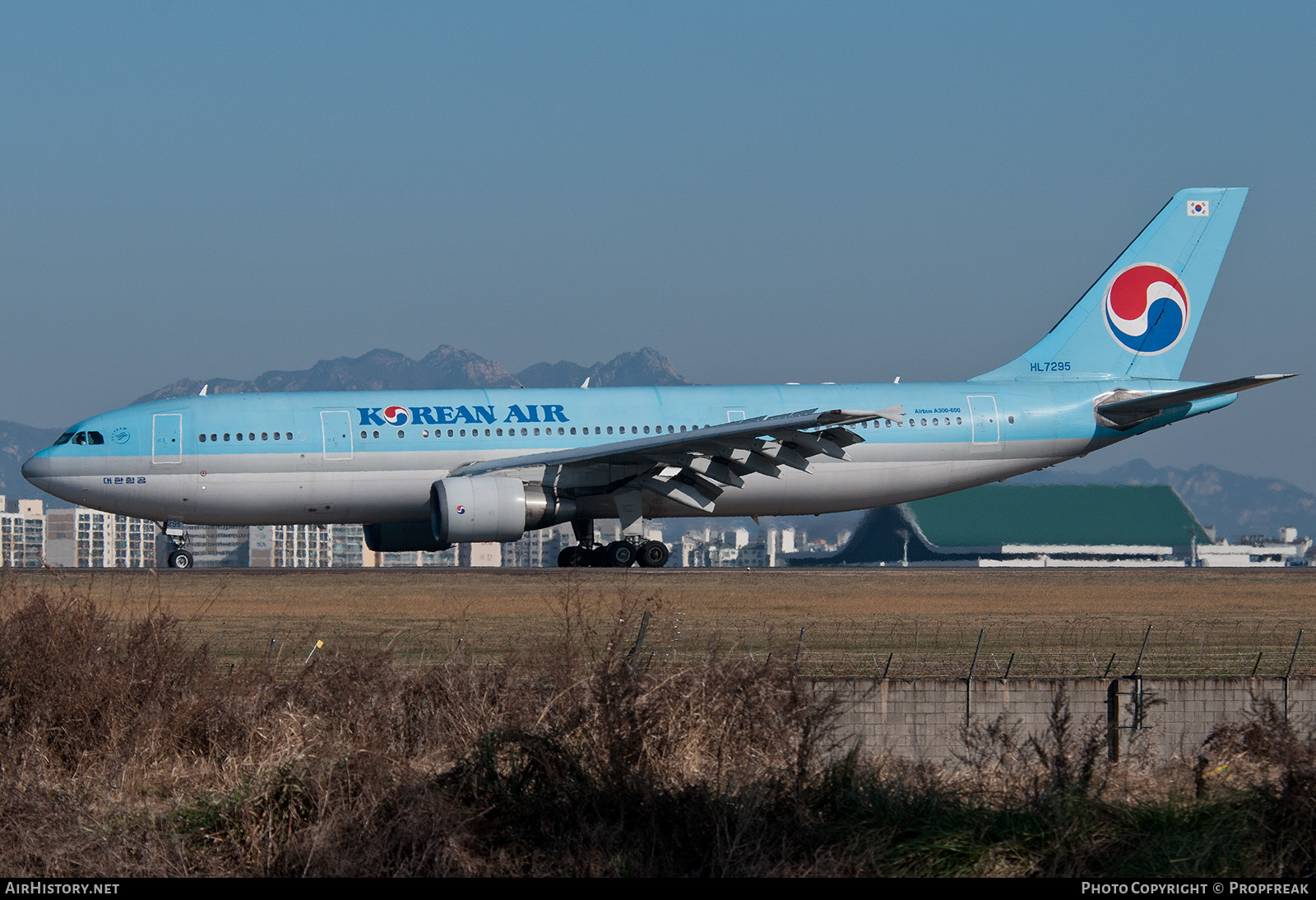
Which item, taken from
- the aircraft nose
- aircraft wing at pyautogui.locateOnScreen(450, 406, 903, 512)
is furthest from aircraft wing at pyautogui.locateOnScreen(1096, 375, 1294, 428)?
the aircraft nose

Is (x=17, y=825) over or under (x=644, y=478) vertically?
under

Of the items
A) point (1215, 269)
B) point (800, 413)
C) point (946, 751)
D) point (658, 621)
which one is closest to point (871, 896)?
point (946, 751)

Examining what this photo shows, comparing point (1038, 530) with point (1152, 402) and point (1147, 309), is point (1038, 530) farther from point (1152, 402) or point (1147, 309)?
point (1152, 402)

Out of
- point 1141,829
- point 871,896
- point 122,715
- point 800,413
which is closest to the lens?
point 871,896

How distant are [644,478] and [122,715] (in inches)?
704

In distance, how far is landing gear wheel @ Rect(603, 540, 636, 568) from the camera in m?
32.2

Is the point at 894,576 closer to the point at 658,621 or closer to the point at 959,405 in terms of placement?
the point at 959,405

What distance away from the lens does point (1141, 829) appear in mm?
11227

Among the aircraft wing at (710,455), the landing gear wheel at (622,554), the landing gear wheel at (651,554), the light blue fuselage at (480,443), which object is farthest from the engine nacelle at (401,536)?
the landing gear wheel at (651,554)

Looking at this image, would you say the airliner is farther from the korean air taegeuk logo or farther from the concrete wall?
the concrete wall

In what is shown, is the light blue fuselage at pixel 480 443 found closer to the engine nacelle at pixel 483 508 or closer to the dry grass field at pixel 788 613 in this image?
the engine nacelle at pixel 483 508

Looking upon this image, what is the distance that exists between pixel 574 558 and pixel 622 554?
4.79 ft

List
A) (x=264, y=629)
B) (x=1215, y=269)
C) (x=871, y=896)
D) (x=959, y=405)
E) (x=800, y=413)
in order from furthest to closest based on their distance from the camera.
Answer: (x=1215, y=269) < (x=959, y=405) < (x=800, y=413) < (x=264, y=629) < (x=871, y=896)

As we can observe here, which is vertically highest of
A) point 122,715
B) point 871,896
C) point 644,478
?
point 644,478
